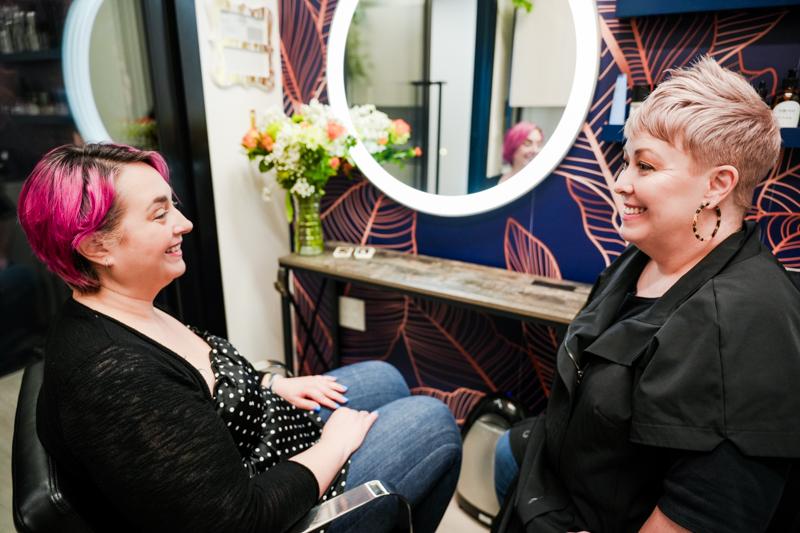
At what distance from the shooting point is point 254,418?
0.96 meters

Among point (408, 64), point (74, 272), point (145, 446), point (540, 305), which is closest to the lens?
point (145, 446)

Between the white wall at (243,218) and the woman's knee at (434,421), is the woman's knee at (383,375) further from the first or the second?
the white wall at (243,218)

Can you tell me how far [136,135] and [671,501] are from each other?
5.80 feet

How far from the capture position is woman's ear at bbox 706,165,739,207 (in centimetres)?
77

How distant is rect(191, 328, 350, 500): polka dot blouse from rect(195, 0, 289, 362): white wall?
0.87 metres

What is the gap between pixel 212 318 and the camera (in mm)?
1846

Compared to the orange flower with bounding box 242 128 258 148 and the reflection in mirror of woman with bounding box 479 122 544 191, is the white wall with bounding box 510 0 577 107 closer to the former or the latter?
the reflection in mirror of woman with bounding box 479 122 544 191

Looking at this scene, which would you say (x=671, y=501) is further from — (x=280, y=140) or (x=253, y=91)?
(x=253, y=91)

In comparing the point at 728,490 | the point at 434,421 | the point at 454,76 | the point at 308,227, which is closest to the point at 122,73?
the point at 308,227

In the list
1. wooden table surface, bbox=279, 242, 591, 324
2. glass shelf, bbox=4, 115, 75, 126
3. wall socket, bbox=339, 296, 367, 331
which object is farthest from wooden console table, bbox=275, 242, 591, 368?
glass shelf, bbox=4, 115, 75, 126

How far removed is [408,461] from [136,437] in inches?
22.0

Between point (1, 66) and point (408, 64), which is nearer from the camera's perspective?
point (1, 66)

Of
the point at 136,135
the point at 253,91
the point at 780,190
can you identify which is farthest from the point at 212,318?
the point at 780,190

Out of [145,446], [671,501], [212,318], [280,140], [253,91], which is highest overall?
[253,91]
